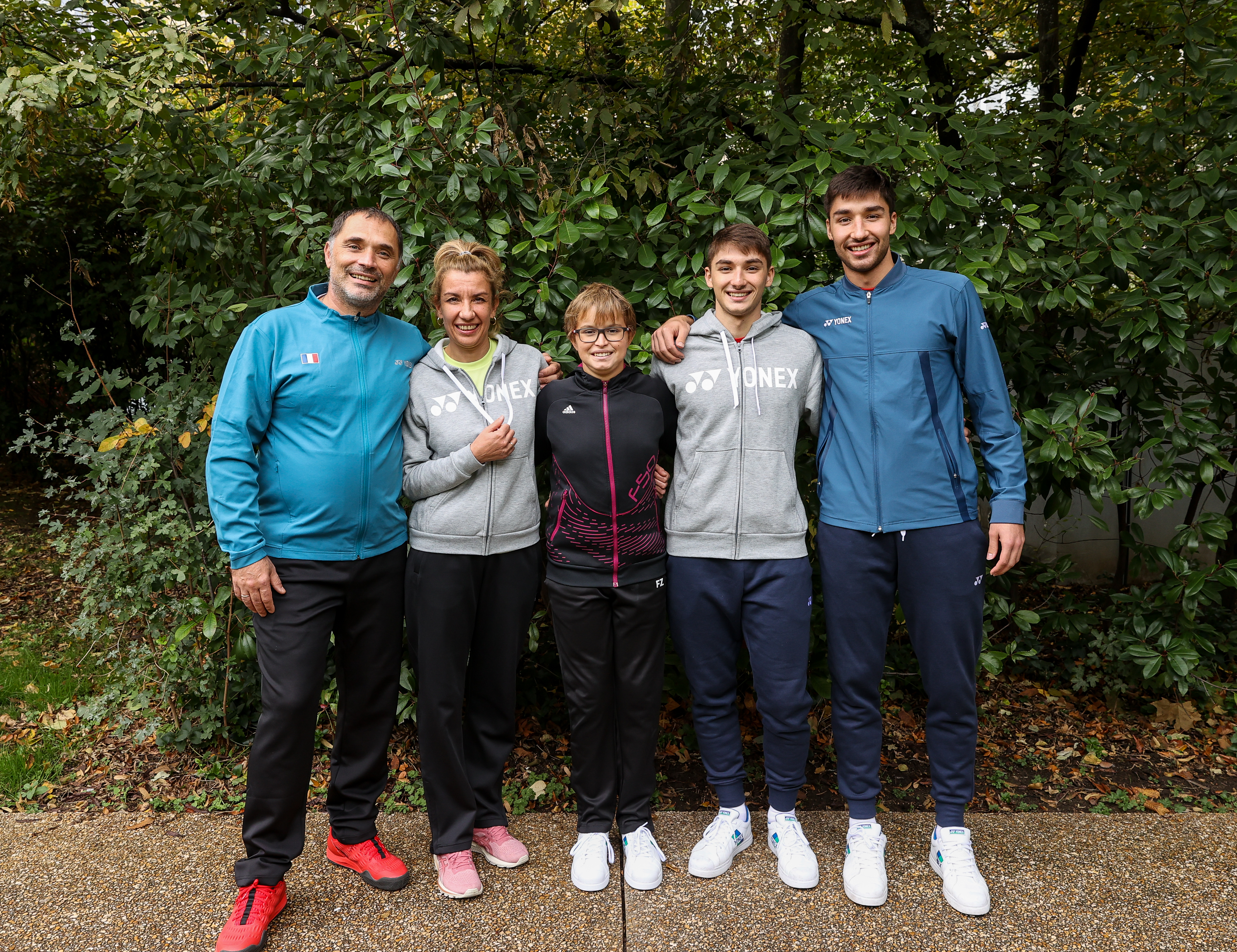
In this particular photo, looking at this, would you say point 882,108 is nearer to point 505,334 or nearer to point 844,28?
point 505,334

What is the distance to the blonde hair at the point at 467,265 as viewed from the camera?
8.65 ft

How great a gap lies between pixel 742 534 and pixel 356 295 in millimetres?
1427

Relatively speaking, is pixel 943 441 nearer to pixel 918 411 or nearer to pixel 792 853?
pixel 918 411

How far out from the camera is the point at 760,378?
2703 millimetres

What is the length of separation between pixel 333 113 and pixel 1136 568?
4.07 metres

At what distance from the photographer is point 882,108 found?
310 centimetres

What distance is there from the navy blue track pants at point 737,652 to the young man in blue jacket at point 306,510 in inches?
38.8

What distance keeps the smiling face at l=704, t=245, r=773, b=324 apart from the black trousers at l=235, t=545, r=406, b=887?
4.42 ft

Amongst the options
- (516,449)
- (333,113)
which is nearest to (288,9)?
(333,113)

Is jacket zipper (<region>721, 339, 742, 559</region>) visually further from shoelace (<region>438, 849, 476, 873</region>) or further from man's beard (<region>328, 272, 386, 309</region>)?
shoelace (<region>438, 849, 476, 873</region>)

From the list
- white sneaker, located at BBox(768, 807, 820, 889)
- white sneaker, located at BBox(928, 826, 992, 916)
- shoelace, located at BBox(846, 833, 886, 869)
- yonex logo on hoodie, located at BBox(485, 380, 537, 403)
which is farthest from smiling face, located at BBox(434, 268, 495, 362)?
white sneaker, located at BBox(928, 826, 992, 916)

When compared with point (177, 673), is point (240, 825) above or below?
below

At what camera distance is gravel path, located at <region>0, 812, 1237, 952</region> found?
2455 millimetres

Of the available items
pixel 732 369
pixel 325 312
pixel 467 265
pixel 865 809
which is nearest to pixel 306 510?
pixel 325 312
